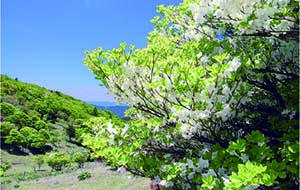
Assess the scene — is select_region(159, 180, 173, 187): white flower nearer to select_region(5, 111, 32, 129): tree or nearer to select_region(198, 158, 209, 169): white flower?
select_region(198, 158, 209, 169): white flower

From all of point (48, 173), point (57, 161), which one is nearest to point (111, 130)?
point (48, 173)

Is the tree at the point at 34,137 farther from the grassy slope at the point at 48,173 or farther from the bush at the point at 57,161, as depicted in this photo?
the bush at the point at 57,161

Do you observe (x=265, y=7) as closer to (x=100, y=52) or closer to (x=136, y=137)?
(x=100, y=52)

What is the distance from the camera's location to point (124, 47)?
19.0 ft

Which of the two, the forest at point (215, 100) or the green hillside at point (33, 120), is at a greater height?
the green hillside at point (33, 120)

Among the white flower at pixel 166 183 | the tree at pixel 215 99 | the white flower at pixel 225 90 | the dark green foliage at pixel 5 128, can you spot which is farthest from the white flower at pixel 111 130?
the dark green foliage at pixel 5 128

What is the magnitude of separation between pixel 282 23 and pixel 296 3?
0.30m

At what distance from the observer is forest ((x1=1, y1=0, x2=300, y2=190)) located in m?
4.98

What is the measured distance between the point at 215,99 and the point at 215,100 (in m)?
0.01

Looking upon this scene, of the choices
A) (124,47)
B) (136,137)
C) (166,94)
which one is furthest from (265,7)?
(136,137)

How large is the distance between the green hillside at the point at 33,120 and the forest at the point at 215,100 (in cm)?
3059

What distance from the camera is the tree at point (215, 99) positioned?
498 cm

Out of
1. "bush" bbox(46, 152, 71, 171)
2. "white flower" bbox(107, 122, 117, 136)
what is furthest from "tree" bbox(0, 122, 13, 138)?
"white flower" bbox(107, 122, 117, 136)

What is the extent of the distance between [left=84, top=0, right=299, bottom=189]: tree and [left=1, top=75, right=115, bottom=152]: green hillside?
1205 inches
